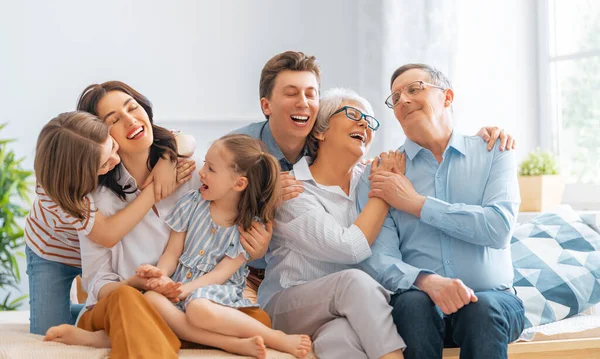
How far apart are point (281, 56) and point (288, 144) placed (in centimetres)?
30

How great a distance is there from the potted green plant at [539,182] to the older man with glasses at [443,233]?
110 centimetres

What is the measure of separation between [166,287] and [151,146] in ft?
1.59

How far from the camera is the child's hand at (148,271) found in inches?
70.6

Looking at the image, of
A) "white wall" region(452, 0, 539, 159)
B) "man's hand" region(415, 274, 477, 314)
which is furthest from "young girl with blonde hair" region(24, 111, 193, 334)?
"white wall" region(452, 0, 539, 159)

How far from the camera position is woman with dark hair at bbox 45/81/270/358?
1.74 metres

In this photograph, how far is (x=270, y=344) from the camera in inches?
69.5

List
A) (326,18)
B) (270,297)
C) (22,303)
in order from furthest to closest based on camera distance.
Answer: (326,18), (22,303), (270,297)

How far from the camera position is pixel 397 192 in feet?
6.44

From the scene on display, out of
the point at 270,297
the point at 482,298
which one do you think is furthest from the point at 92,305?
the point at 482,298

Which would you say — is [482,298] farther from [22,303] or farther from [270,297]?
[22,303]

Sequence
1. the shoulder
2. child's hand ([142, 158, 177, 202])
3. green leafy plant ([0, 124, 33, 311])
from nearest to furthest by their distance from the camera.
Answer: child's hand ([142, 158, 177, 202]) < the shoulder < green leafy plant ([0, 124, 33, 311])

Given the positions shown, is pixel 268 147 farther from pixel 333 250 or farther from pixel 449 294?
pixel 449 294

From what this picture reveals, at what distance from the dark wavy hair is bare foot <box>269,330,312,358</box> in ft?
2.03

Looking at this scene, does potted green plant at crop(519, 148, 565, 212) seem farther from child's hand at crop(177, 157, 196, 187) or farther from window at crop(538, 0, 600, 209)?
child's hand at crop(177, 157, 196, 187)
